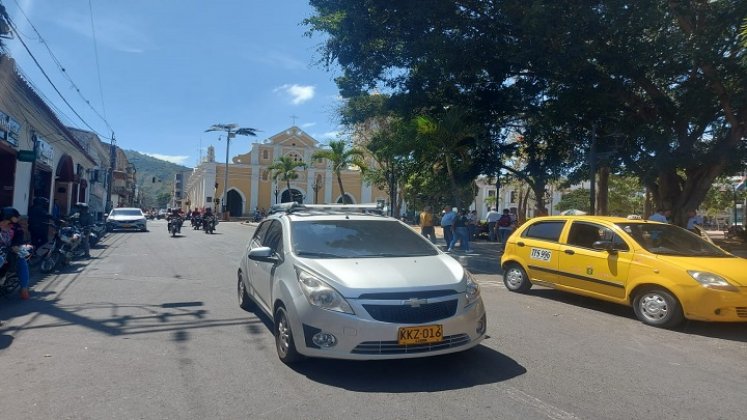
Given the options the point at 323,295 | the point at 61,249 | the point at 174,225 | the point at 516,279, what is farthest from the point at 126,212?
the point at 323,295

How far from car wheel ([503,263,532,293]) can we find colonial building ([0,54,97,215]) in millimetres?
11327

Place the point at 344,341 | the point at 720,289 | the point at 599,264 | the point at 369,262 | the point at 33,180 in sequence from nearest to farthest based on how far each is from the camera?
the point at 344,341
the point at 369,262
the point at 720,289
the point at 599,264
the point at 33,180

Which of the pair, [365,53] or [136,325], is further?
[365,53]

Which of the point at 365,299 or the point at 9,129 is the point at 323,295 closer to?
the point at 365,299

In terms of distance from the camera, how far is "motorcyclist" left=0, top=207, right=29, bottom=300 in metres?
7.91

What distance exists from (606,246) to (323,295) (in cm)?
499

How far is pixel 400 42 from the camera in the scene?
691 inches

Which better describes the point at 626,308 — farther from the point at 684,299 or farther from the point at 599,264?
the point at 684,299

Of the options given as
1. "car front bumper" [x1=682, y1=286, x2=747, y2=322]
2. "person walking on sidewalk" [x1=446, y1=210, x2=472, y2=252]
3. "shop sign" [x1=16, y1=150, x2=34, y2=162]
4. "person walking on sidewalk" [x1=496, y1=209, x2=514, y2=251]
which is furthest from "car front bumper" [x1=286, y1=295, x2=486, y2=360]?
"person walking on sidewalk" [x1=496, y1=209, x2=514, y2=251]

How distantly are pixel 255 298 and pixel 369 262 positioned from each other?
227cm

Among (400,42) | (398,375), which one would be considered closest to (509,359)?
(398,375)

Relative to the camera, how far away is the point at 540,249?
9086 mm

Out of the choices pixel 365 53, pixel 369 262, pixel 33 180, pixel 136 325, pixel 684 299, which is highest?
pixel 365 53

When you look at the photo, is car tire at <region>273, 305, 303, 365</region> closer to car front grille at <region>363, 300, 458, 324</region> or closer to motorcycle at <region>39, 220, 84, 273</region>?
car front grille at <region>363, 300, 458, 324</region>
